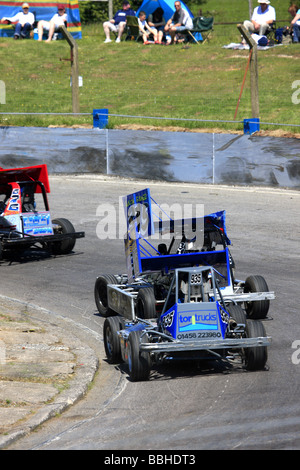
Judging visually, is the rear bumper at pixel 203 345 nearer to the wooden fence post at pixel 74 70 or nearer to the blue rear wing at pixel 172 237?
the blue rear wing at pixel 172 237

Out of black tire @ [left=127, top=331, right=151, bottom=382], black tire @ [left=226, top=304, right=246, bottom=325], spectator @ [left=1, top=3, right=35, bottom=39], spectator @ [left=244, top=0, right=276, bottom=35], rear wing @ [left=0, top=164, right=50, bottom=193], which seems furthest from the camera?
spectator @ [left=1, top=3, right=35, bottom=39]

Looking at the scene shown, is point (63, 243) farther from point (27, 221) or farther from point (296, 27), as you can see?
A: point (296, 27)

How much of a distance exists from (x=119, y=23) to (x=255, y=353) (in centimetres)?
2422

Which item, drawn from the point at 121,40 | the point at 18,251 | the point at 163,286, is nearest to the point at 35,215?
the point at 18,251

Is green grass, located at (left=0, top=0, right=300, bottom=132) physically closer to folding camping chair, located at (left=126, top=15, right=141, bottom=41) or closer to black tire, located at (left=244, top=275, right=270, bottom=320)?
folding camping chair, located at (left=126, top=15, right=141, bottom=41)

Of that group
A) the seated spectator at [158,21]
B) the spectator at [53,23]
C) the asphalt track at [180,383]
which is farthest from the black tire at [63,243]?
the spectator at [53,23]

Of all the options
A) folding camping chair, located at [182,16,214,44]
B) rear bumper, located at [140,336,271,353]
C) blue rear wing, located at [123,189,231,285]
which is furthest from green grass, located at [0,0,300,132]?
rear bumper, located at [140,336,271,353]

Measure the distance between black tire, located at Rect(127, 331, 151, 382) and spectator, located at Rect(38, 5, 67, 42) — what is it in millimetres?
24179

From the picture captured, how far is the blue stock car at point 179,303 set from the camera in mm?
7855

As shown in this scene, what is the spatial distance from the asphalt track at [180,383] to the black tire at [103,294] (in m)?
0.16

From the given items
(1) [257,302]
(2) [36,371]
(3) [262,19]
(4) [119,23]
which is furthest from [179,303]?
(4) [119,23]

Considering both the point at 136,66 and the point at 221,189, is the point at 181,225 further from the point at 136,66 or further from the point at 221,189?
the point at 136,66

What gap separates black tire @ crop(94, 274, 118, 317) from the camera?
10.4 meters

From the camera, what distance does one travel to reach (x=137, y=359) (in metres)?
7.77
